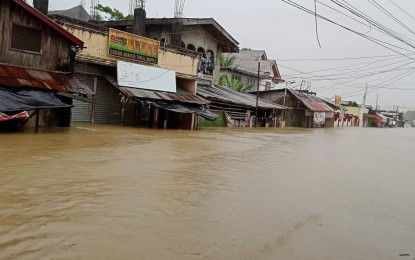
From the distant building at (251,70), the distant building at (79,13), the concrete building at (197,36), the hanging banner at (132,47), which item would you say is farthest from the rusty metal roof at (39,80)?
the distant building at (251,70)

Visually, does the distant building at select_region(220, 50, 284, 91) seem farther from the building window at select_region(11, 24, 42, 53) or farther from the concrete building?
the building window at select_region(11, 24, 42, 53)

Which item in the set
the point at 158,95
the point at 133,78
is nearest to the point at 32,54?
the point at 133,78

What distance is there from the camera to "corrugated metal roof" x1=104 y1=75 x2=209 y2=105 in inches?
795

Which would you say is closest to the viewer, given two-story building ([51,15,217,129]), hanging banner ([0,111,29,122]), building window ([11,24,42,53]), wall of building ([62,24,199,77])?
hanging banner ([0,111,29,122])

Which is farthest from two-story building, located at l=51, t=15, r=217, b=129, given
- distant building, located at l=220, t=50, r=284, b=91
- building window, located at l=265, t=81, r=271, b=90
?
building window, located at l=265, t=81, r=271, b=90

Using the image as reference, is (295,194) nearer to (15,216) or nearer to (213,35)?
(15,216)

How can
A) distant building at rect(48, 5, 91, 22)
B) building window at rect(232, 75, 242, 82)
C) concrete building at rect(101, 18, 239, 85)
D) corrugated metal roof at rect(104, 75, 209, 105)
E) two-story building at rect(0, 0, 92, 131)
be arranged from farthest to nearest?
building window at rect(232, 75, 242, 82) → distant building at rect(48, 5, 91, 22) → concrete building at rect(101, 18, 239, 85) → corrugated metal roof at rect(104, 75, 209, 105) → two-story building at rect(0, 0, 92, 131)

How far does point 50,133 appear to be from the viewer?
15000mm

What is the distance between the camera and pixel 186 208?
664 centimetres

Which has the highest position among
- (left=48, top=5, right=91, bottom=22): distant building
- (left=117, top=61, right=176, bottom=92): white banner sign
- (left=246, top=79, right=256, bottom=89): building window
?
(left=48, top=5, right=91, bottom=22): distant building

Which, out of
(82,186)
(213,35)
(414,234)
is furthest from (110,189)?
(213,35)

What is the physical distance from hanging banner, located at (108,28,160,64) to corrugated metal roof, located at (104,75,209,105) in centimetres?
150

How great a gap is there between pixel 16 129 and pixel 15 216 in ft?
35.7

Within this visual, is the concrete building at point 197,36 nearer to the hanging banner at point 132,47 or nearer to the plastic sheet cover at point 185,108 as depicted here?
the plastic sheet cover at point 185,108
